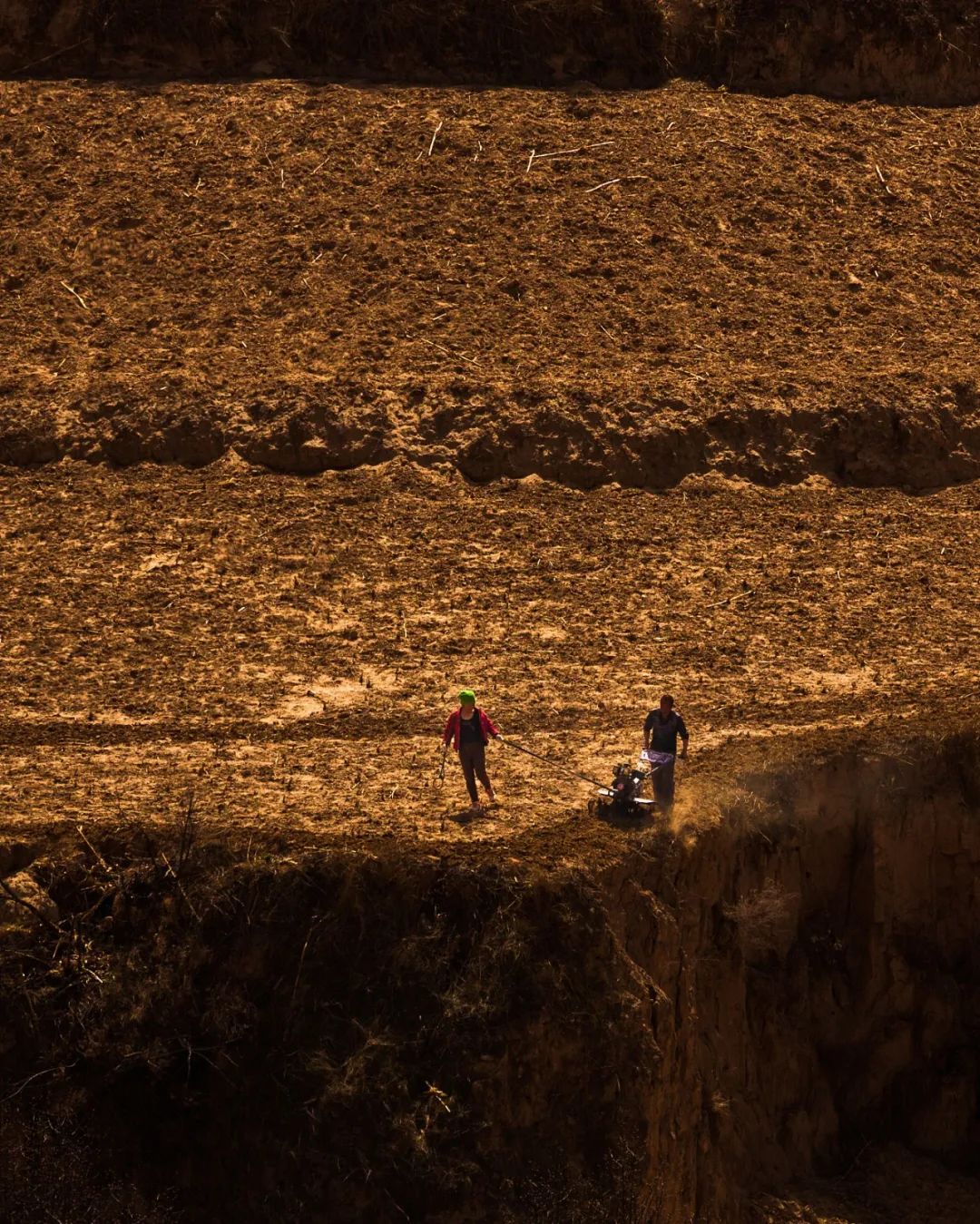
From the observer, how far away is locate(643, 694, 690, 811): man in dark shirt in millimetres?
15305

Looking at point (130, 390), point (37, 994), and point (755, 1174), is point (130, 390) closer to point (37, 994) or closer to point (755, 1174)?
point (37, 994)

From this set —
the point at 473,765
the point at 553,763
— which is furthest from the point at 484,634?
the point at 473,765

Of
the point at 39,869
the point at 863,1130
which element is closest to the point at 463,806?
the point at 39,869

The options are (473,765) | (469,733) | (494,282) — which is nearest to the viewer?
(469,733)

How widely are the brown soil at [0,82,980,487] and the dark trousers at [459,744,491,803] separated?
6561 mm

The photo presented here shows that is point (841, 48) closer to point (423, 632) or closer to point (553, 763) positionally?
point (423, 632)

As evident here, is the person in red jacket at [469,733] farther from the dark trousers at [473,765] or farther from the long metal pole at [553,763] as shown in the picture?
the long metal pole at [553,763]

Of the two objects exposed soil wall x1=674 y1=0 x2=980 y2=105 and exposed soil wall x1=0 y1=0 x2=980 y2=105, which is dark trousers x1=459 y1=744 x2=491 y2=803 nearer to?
exposed soil wall x1=0 y1=0 x2=980 y2=105

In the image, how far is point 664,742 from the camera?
50.4ft

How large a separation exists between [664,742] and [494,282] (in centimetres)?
921

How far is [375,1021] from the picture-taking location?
46.3ft

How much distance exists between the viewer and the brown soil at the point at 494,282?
21.5 metres

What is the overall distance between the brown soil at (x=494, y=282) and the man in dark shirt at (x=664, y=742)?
631 cm

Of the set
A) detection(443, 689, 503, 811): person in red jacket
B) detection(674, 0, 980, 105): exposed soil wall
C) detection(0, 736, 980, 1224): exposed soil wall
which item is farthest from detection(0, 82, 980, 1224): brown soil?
detection(674, 0, 980, 105): exposed soil wall
